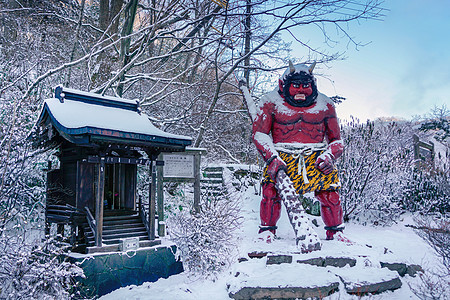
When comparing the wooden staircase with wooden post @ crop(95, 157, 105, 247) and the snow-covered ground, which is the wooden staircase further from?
the snow-covered ground

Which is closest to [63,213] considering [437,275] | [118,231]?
[118,231]

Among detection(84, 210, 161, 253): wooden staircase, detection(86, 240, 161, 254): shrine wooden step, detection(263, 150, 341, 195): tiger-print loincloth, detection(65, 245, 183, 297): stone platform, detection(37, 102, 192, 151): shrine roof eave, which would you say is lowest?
detection(65, 245, 183, 297): stone platform

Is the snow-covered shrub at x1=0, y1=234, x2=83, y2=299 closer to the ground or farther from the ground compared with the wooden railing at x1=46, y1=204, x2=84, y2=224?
closer to the ground

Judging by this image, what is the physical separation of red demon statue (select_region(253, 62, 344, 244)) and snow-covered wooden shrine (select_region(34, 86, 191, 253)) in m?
1.47

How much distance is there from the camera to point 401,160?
34.3 feet

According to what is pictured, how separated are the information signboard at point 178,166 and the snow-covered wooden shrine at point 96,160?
2.41ft

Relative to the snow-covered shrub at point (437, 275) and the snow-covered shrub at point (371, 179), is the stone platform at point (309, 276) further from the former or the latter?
the snow-covered shrub at point (371, 179)

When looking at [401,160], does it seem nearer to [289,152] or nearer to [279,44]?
[279,44]

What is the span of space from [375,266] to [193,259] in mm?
2749

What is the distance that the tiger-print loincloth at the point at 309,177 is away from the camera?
5.51 m

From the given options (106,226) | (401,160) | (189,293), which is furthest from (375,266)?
(401,160)

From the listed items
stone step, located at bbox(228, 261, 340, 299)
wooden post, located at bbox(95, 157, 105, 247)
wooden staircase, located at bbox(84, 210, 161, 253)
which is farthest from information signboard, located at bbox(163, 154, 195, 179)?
stone step, located at bbox(228, 261, 340, 299)

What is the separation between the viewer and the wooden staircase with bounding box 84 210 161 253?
546cm

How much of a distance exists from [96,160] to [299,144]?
3.20 m
